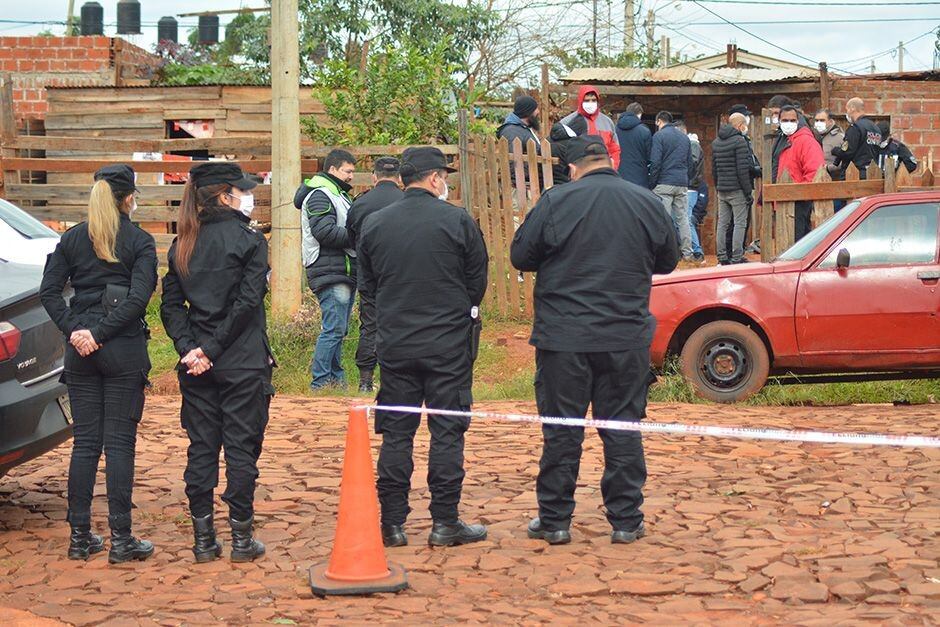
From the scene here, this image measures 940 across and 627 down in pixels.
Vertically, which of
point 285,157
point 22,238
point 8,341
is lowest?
point 8,341

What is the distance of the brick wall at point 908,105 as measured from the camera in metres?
20.6

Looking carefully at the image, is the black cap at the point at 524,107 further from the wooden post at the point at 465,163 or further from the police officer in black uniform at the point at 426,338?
the police officer in black uniform at the point at 426,338

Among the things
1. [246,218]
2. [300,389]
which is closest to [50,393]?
[246,218]

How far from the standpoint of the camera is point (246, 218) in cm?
639

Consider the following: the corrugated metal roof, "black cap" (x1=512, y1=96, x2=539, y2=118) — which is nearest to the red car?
"black cap" (x1=512, y1=96, x2=539, y2=118)

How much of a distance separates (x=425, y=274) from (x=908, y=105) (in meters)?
16.3

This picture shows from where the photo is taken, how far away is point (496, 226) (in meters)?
13.8

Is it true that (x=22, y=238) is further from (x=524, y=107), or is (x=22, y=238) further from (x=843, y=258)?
(x=524, y=107)

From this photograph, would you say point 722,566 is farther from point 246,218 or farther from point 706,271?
point 706,271

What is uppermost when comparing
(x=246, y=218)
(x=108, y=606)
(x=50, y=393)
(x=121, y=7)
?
(x=121, y=7)

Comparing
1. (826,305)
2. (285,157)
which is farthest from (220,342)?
(285,157)

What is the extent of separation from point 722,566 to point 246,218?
274cm

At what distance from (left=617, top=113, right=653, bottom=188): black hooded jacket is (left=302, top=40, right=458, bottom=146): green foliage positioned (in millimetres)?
2071


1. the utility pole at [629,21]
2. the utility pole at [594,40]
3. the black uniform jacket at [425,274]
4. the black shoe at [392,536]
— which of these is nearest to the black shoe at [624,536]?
the black shoe at [392,536]
